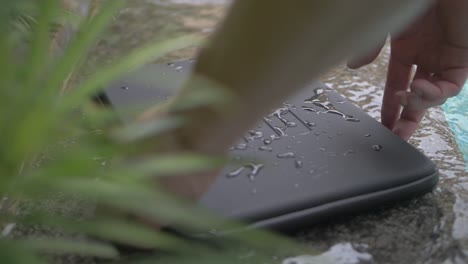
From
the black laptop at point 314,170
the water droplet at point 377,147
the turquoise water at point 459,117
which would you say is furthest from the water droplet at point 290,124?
the turquoise water at point 459,117

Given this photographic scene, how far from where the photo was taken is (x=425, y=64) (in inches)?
34.9

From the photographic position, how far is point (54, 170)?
1.20 ft

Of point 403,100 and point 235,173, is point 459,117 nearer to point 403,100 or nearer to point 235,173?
point 403,100

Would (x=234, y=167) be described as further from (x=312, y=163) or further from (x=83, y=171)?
(x=83, y=171)

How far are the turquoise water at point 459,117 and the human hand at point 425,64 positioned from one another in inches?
4.4

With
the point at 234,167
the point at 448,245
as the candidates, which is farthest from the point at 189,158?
the point at 448,245

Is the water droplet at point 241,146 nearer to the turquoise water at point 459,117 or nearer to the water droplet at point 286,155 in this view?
the water droplet at point 286,155

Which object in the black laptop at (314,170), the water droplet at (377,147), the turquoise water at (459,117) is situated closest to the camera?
the black laptop at (314,170)

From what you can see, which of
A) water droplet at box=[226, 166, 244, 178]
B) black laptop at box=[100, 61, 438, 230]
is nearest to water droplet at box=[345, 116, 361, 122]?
black laptop at box=[100, 61, 438, 230]

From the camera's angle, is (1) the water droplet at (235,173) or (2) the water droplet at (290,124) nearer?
(1) the water droplet at (235,173)

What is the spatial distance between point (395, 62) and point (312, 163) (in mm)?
299

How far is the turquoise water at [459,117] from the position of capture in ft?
3.13

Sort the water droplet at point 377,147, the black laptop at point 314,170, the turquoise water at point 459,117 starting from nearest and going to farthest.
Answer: the black laptop at point 314,170 → the water droplet at point 377,147 → the turquoise water at point 459,117

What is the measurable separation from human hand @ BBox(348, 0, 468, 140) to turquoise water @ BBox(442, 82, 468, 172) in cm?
11
